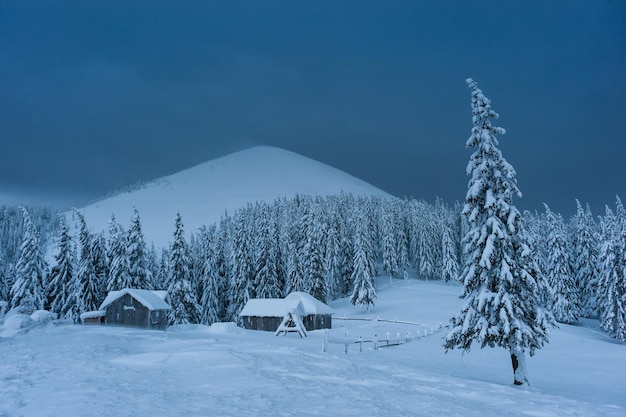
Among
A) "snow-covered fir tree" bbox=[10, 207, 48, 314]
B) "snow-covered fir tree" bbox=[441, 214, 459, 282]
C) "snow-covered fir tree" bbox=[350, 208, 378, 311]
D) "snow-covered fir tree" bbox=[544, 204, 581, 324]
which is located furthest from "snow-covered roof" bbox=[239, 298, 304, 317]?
"snow-covered fir tree" bbox=[441, 214, 459, 282]

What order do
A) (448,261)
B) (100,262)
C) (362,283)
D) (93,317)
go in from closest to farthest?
(93,317) → (100,262) → (362,283) → (448,261)

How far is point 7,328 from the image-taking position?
35.5 m

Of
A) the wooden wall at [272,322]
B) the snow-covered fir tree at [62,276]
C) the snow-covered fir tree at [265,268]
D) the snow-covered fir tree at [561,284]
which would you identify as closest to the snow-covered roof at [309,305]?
the wooden wall at [272,322]

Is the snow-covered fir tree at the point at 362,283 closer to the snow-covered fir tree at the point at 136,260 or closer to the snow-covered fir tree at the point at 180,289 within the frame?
the snow-covered fir tree at the point at 180,289

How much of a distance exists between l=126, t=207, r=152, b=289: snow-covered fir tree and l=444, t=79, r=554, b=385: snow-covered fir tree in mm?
43496

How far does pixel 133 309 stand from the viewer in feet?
152

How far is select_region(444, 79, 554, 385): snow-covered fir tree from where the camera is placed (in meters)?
18.8

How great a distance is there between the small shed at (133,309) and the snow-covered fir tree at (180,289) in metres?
6.06

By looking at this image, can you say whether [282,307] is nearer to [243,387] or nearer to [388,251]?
[243,387]

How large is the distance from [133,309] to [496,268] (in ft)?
129

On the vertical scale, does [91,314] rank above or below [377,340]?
above

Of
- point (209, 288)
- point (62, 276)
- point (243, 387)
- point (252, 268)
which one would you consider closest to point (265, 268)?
point (252, 268)

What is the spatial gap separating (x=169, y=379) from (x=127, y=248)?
140 ft

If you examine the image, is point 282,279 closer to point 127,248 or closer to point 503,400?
point 127,248
